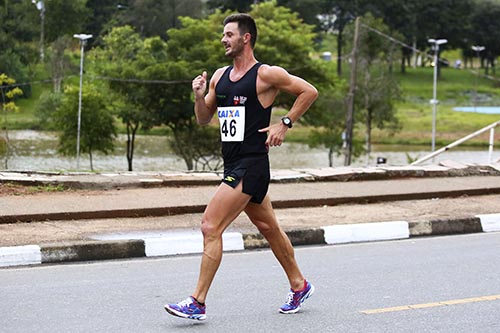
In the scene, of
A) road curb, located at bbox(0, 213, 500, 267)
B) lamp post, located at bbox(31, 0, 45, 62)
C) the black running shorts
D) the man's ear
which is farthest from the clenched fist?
lamp post, located at bbox(31, 0, 45, 62)

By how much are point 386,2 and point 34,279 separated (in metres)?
88.8

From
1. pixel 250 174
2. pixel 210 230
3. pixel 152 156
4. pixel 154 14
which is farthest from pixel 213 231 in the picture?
pixel 154 14

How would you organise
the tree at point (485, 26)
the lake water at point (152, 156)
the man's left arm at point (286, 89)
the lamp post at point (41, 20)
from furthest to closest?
the tree at point (485, 26)
the lamp post at point (41, 20)
the lake water at point (152, 156)
the man's left arm at point (286, 89)

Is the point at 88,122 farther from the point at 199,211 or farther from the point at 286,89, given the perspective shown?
the point at 286,89

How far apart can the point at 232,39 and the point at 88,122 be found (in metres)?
45.4

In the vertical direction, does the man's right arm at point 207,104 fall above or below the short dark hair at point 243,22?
below

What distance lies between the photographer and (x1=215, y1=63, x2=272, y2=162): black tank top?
20.5 feet

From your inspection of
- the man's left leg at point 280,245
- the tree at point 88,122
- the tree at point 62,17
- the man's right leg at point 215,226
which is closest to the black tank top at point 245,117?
the man's right leg at point 215,226

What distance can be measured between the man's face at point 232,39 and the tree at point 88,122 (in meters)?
44.7

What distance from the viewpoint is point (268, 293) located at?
23.6ft

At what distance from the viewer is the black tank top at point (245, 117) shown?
20.5ft

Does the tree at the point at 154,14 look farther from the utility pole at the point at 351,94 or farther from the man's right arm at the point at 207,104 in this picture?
the man's right arm at the point at 207,104

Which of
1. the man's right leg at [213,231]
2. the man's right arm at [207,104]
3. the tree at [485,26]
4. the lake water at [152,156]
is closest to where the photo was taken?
the man's right leg at [213,231]

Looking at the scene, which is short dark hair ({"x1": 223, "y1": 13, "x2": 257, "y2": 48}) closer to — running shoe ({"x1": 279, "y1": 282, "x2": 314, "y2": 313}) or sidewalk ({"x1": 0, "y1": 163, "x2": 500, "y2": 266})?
running shoe ({"x1": 279, "y1": 282, "x2": 314, "y2": 313})
